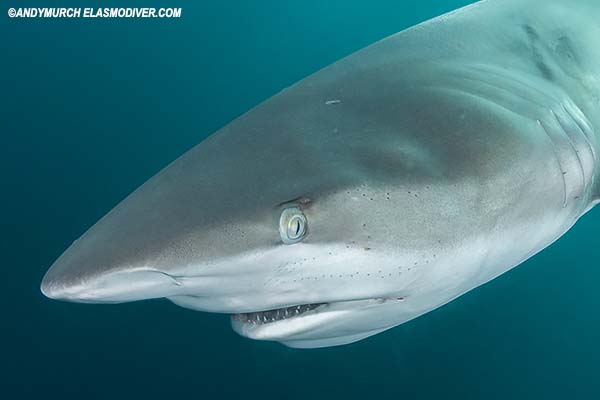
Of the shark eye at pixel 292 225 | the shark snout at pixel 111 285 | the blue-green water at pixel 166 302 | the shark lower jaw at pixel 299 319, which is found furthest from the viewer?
the blue-green water at pixel 166 302

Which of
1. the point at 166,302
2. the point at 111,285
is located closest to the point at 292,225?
the point at 111,285

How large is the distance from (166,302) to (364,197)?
5893 mm

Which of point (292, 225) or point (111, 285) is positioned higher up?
point (292, 225)

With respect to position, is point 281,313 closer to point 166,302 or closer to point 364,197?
point 364,197

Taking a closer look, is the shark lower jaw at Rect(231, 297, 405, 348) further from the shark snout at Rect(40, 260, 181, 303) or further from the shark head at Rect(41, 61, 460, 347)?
the shark snout at Rect(40, 260, 181, 303)

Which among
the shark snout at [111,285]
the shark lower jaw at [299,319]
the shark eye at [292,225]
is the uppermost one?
the shark eye at [292,225]

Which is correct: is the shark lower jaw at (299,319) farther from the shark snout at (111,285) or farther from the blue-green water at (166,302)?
the blue-green water at (166,302)

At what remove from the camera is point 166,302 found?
6.98m

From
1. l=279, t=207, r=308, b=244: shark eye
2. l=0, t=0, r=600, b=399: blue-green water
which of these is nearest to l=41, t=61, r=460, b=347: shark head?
l=279, t=207, r=308, b=244: shark eye

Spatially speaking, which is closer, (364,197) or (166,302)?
(364,197)

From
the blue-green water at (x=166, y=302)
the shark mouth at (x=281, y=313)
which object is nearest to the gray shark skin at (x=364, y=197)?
the shark mouth at (x=281, y=313)

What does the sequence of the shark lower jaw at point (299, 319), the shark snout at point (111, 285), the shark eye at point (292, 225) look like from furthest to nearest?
the shark lower jaw at point (299, 319) → the shark eye at point (292, 225) → the shark snout at point (111, 285)

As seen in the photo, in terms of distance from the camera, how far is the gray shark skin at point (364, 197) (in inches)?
51.9

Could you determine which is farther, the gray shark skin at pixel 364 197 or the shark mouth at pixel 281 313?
the shark mouth at pixel 281 313
